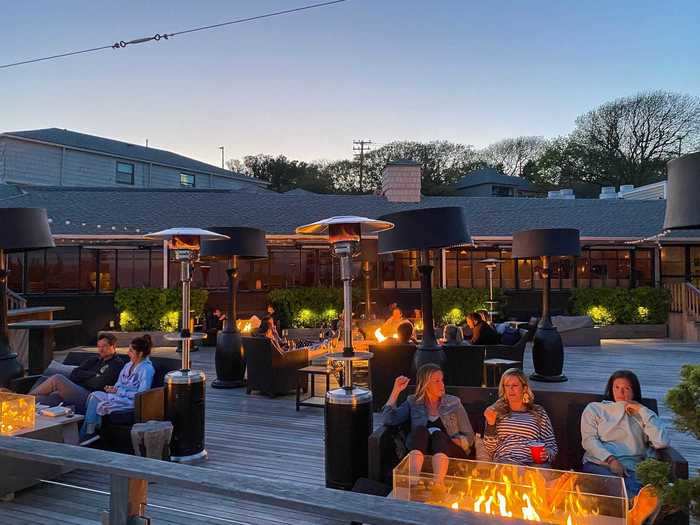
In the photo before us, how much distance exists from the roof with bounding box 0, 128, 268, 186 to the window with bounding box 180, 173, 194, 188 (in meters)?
0.42

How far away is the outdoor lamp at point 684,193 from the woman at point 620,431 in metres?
2.07

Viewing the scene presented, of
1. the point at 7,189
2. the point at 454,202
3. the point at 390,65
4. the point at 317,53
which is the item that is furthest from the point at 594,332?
the point at 7,189

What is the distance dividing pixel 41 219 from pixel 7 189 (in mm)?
15737

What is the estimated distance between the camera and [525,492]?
228 centimetres

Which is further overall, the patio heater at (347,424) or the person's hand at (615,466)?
the patio heater at (347,424)

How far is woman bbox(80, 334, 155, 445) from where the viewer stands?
4848mm

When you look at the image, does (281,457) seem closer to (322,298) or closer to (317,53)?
(322,298)

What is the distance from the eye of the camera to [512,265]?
57.5 ft

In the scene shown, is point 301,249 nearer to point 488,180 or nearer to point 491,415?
point 491,415

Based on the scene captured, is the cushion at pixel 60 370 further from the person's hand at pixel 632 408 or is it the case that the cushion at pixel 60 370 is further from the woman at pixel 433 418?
the person's hand at pixel 632 408

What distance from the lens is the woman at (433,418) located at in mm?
3543

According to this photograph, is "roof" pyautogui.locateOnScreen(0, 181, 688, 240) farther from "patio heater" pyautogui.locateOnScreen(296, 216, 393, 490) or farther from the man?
"patio heater" pyautogui.locateOnScreen(296, 216, 393, 490)

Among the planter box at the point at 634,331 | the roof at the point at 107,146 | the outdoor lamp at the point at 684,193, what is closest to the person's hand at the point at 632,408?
the outdoor lamp at the point at 684,193

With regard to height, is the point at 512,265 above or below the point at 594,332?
above
